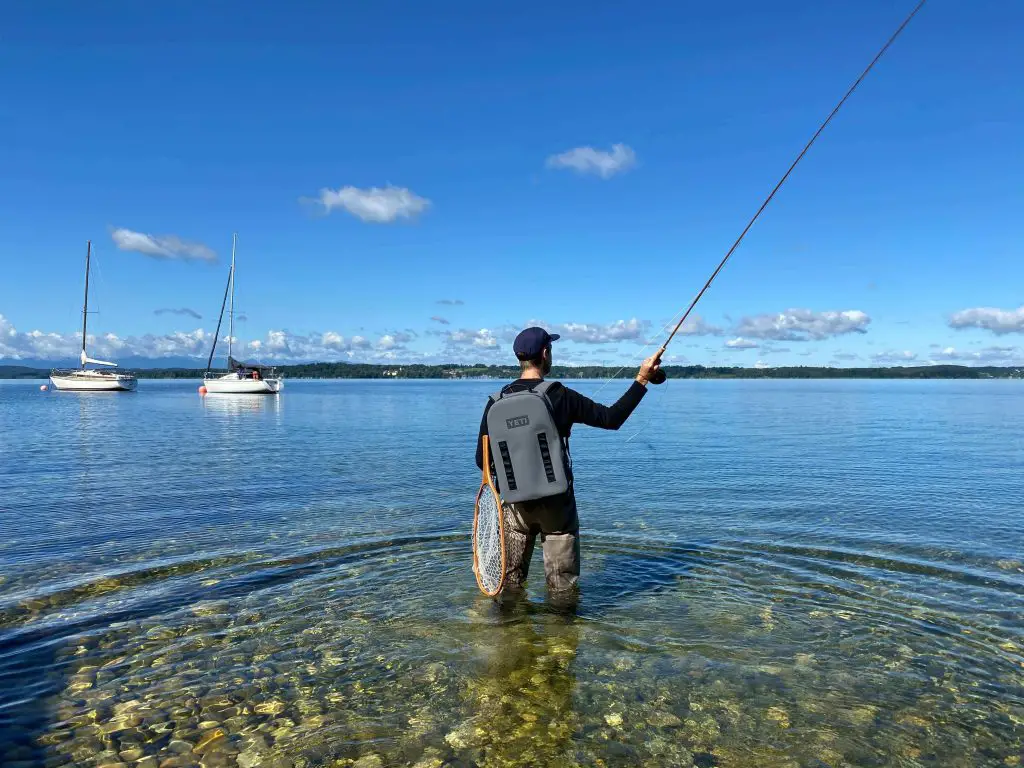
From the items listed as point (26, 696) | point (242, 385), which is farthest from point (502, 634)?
point (242, 385)

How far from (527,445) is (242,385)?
340ft

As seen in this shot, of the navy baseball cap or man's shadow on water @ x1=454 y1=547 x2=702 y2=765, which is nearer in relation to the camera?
man's shadow on water @ x1=454 y1=547 x2=702 y2=765

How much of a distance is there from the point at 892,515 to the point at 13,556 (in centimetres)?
1897

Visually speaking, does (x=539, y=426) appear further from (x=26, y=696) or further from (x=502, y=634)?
(x=26, y=696)

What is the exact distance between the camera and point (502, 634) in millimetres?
8289

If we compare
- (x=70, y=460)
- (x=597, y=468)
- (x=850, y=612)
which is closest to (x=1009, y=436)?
(x=597, y=468)

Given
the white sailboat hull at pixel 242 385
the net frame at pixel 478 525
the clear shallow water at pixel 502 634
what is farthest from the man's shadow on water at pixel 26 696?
the white sailboat hull at pixel 242 385

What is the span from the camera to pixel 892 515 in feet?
53.1

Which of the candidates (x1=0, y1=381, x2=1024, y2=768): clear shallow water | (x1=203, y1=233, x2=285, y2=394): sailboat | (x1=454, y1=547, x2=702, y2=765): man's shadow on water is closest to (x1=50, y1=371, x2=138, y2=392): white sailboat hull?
(x1=203, y1=233, x2=285, y2=394): sailboat

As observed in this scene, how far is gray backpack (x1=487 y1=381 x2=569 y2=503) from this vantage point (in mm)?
7996

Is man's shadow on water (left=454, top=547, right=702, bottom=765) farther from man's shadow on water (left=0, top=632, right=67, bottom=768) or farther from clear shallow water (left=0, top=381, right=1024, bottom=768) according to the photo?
man's shadow on water (left=0, top=632, right=67, bottom=768)

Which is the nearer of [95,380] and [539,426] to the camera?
[539,426]

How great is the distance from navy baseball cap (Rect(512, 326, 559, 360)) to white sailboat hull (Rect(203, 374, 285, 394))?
10171 centimetres

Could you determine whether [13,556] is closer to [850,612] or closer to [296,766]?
[296,766]
